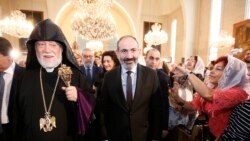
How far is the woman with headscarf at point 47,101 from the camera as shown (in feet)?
6.89

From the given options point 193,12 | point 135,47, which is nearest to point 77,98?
point 135,47

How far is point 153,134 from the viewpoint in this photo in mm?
2475

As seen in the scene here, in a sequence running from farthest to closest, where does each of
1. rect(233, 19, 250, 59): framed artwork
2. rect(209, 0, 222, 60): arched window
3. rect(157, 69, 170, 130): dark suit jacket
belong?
rect(209, 0, 222, 60): arched window → rect(233, 19, 250, 59): framed artwork → rect(157, 69, 170, 130): dark suit jacket

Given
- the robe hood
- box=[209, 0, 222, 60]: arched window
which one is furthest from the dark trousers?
box=[209, 0, 222, 60]: arched window

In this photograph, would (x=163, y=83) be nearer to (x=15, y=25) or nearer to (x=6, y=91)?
(x=6, y=91)

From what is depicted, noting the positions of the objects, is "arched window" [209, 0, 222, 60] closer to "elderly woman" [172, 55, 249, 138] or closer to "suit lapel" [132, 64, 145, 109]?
"elderly woman" [172, 55, 249, 138]

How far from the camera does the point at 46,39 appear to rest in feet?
6.96

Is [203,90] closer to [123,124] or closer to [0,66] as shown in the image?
[123,124]

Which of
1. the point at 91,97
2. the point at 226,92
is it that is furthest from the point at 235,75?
the point at 91,97

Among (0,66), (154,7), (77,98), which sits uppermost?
(154,7)

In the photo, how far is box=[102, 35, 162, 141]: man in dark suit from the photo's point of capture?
2.40 m

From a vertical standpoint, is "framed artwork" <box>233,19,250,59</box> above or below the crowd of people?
above

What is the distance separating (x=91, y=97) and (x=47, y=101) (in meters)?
0.44

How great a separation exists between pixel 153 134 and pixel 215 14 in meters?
12.8
